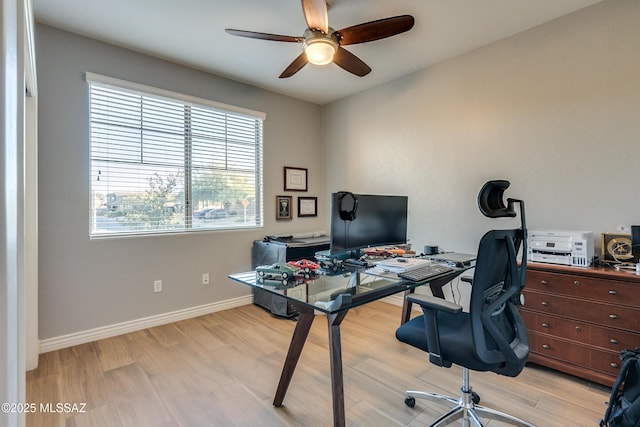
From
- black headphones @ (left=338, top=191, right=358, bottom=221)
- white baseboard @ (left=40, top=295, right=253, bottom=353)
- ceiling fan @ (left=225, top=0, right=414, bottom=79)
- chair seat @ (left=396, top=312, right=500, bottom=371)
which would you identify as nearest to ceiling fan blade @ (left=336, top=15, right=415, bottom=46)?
ceiling fan @ (left=225, top=0, right=414, bottom=79)

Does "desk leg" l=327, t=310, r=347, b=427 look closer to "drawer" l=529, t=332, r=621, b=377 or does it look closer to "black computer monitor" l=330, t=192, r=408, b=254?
"black computer monitor" l=330, t=192, r=408, b=254

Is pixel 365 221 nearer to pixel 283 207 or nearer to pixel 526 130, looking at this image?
pixel 526 130

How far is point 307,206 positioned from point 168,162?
191cm

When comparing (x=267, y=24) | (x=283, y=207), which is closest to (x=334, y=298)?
(x=267, y=24)

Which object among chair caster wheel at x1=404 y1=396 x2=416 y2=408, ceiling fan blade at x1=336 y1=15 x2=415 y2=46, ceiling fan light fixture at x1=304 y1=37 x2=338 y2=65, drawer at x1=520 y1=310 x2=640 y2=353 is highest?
ceiling fan blade at x1=336 y1=15 x2=415 y2=46

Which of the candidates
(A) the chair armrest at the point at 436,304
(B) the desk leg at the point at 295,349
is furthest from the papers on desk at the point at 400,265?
(B) the desk leg at the point at 295,349

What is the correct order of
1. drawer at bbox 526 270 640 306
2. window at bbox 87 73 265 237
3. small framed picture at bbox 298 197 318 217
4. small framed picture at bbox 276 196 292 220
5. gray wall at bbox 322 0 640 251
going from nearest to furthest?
1. drawer at bbox 526 270 640 306
2. gray wall at bbox 322 0 640 251
3. window at bbox 87 73 265 237
4. small framed picture at bbox 276 196 292 220
5. small framed picture at bbox 298 197 318 217

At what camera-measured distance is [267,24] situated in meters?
2.57

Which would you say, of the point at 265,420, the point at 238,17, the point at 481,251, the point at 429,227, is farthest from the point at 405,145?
the point at 265,420

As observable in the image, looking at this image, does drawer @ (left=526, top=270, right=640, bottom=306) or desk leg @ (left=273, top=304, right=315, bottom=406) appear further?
drawer @ (left=526, top=270, right=640, bottom=306)

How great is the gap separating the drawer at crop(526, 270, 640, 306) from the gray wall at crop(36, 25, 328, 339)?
2.92 metres

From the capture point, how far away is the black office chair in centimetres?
135

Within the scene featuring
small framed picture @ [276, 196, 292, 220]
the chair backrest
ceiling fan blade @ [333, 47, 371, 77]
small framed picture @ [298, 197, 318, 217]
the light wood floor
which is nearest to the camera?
the chair backrest

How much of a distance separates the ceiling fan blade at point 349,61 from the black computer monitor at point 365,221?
112cm
